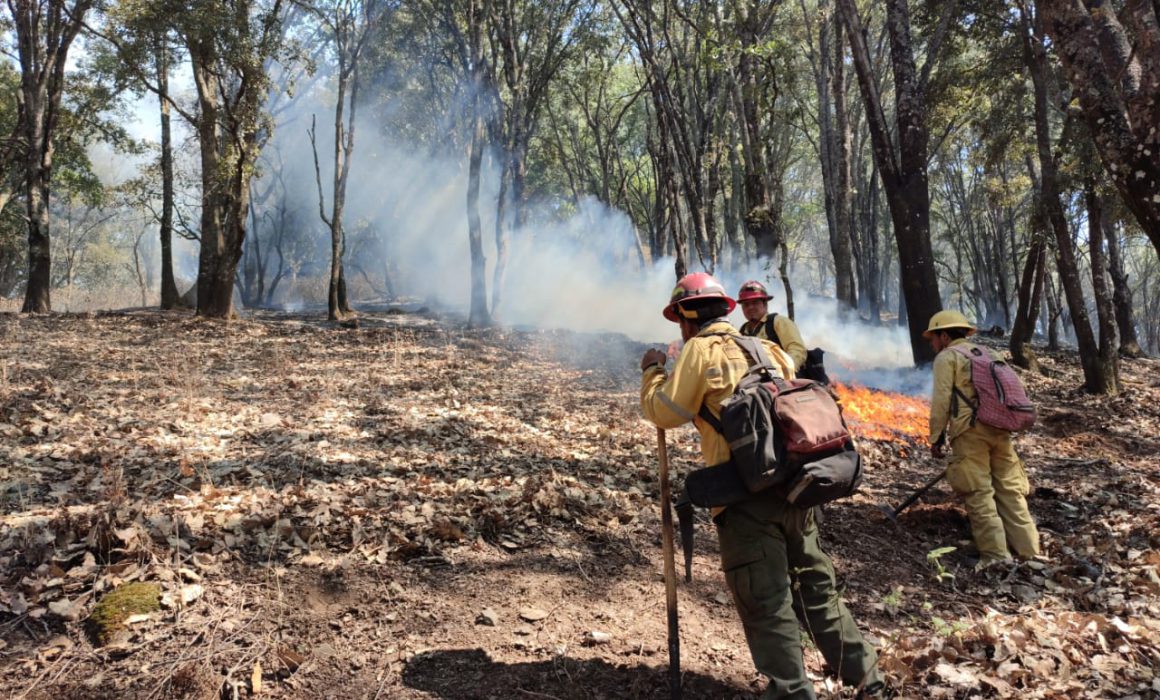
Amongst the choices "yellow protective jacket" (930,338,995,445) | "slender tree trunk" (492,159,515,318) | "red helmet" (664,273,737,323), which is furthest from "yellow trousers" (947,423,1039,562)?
"slender tree trunk" (492,159,515,318)

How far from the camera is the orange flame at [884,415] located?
8633mm

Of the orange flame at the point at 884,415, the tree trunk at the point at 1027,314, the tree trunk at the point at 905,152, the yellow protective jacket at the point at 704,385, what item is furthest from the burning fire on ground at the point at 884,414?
the yellow protective jacket at the point at 704,385

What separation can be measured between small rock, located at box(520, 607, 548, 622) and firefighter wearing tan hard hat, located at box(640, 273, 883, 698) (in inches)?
54.7

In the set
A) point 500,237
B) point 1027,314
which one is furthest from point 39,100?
point 1027,314

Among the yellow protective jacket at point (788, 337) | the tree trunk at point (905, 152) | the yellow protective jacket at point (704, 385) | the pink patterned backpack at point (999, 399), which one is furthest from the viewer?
the tree trunk at point (905, 152)

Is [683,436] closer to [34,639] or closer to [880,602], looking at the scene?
[880,602]

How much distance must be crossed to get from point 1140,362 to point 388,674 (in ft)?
64.8

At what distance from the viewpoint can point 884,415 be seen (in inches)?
362

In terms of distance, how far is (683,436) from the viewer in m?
8.30

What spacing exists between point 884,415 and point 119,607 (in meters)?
8.83

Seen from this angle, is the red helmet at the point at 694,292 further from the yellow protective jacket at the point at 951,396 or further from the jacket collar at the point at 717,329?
the yellow protective jacket at the point at 951,396

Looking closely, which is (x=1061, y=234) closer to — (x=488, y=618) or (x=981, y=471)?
(x=981, y=471)

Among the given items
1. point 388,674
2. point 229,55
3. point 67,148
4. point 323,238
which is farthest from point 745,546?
point 323,238

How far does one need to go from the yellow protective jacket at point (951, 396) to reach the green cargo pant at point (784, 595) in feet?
8.27
